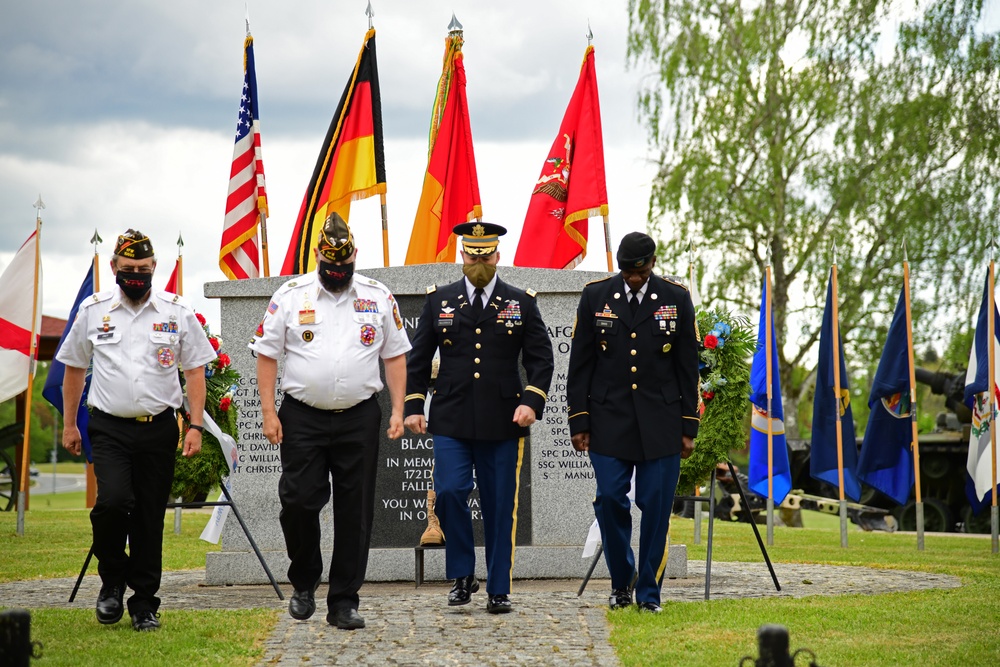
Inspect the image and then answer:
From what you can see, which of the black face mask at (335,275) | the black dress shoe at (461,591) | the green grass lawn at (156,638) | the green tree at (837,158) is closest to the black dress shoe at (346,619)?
the green grass lawn at (156,638)

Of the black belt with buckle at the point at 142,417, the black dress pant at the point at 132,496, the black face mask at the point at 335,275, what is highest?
the black face mask at the point at 335,275

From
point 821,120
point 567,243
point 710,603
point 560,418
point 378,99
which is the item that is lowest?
point 710,603

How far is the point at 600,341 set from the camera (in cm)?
679

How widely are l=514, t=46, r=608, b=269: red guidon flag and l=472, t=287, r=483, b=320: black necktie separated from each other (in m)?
4.44

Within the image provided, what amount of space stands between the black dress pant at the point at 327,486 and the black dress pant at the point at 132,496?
2.11 feet

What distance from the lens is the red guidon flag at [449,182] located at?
37.2 feet

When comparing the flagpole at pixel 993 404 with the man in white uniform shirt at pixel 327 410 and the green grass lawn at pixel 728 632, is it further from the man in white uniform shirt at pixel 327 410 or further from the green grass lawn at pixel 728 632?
the man in white uniform shirt at pixel 327 410

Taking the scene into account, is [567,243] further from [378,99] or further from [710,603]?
[710,603]

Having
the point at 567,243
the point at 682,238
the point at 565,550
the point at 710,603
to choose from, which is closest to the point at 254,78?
the point at 567,243

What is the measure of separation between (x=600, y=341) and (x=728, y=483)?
16950 millimetres

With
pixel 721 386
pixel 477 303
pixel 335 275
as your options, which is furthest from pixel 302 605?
pixel 721 386

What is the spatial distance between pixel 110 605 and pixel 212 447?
6.80 ft

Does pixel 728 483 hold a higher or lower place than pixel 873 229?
lower

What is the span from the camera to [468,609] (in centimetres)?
684
